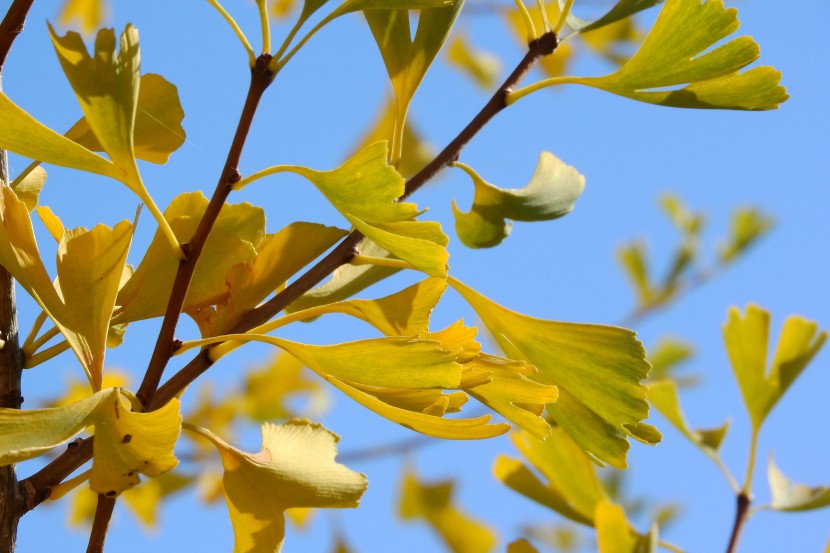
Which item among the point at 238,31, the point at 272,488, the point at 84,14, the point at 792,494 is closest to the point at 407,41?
the point at 238,31

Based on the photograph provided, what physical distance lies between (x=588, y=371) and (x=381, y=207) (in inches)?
5.1

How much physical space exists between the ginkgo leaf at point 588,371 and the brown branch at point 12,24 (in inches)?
8.2

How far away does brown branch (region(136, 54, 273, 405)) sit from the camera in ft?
1.07

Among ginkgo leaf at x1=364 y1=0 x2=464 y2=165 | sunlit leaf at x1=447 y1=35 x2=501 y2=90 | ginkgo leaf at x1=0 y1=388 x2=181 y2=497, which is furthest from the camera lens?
sunlit leaf at x1=447 y1=35 x2=501 y2=90

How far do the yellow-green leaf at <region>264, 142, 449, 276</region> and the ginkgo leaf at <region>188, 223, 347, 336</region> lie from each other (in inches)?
2.2

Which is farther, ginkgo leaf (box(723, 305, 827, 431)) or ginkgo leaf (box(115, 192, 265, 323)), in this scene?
ginkgo leaf (box(723, 305, 827, 431))

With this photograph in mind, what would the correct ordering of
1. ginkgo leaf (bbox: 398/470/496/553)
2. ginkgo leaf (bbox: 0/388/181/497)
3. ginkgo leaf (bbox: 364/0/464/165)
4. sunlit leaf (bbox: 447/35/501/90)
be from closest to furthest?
1. ginkgo leaf (bbox: 0/388/181/497)
2. ginkgo leaf (bbox: 364/0/464/165)
3. ginkgo leaf (bbox: 398/470/496/553)
4. sunlit leaf (bbox: 447/35/501/90)

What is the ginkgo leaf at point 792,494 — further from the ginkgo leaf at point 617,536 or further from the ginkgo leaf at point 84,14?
the ginkgo leaf at point 84,14

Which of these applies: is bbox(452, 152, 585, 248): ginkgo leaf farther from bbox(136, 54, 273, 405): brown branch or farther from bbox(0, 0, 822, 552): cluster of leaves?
bbox(136, 54, 273, 405): brown branch

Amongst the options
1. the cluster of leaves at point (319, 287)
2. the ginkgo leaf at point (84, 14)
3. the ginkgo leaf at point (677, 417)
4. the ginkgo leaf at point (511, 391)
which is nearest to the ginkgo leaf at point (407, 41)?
the cluster of leaves at point (319, 287)

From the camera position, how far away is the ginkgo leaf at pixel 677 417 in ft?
2.28

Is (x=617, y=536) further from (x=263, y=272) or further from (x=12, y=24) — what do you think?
(x=12, y=24)

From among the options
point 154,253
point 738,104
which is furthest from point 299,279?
point 738,104

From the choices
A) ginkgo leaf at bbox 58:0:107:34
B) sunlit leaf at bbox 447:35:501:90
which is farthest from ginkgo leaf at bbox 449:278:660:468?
ginkgo leaf at bbox 58:0:107:34
